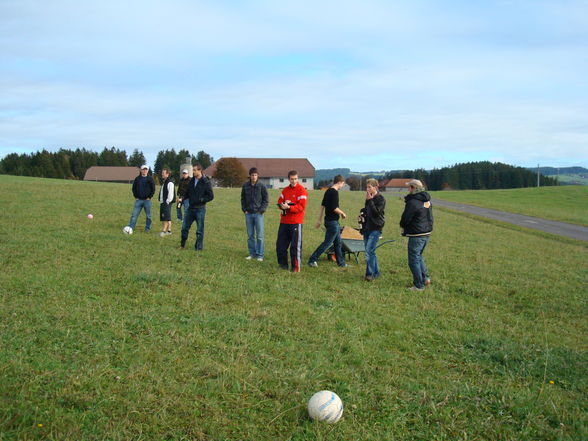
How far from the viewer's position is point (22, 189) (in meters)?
22.5

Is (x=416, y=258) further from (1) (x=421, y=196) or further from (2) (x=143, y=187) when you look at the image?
(2) (x=143, y=187)

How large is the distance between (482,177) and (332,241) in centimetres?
11942

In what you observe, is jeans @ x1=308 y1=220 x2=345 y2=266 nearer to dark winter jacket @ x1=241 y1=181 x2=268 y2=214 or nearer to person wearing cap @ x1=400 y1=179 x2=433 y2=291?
dark winter jacket @ x1=241 y1=181 x2=268 y2=214

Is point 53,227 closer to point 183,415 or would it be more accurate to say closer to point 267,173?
point 183,415

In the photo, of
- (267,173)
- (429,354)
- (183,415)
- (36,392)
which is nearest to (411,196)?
(429,354)

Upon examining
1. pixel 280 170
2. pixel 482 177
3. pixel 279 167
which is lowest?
pixel 482 177

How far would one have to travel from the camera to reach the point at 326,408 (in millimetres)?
3682

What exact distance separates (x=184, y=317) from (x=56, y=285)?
8.05 feet

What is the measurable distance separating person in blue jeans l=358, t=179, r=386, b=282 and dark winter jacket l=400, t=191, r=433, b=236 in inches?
27.3

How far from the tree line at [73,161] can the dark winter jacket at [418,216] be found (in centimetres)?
8397

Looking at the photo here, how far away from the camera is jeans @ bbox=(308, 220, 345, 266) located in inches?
382

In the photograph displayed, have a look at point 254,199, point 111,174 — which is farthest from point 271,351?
point 111,174

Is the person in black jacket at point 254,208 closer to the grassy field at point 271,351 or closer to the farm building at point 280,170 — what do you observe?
the grassy field at point 271,351

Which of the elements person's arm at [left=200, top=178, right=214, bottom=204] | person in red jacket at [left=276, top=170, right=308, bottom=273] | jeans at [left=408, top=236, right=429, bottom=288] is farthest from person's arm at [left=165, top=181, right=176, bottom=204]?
jeans at [left=408, top=236, right=429, bottom=288]
